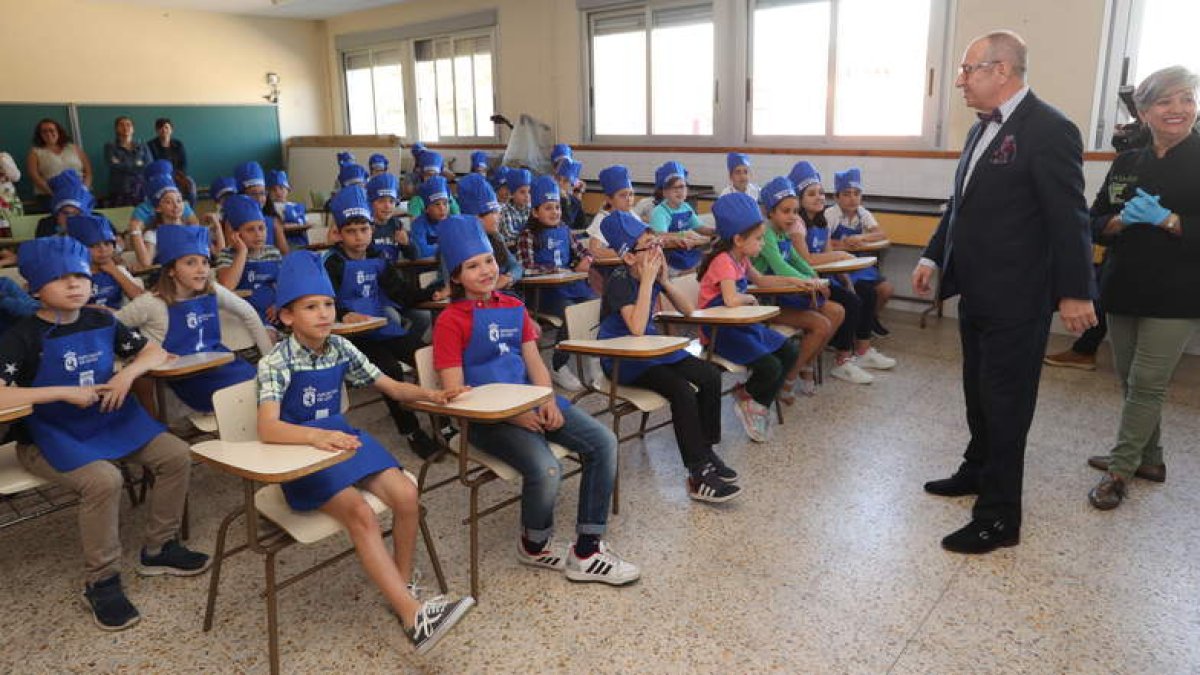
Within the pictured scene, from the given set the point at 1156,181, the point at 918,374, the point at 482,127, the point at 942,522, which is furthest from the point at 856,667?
the point at 482,127

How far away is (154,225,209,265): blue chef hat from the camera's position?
294 cm

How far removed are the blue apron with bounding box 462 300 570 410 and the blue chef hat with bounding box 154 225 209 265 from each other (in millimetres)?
1245

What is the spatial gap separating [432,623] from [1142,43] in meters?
5.84

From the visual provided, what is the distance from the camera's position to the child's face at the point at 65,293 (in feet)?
7.76

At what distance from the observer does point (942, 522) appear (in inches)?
112

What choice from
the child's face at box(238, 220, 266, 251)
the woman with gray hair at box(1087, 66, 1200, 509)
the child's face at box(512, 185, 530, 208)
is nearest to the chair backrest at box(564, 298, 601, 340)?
the woman with gray hair at box(1087, 66, 1200, 509)

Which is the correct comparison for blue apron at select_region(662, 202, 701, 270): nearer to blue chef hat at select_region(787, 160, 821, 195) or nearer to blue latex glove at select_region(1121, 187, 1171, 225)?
blue chef hat at select_region(787, 160, 821, 195)

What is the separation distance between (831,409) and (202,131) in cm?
917

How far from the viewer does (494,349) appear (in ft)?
8.51

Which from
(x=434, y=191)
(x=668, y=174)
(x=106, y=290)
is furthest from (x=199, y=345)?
(x=668, y=174)

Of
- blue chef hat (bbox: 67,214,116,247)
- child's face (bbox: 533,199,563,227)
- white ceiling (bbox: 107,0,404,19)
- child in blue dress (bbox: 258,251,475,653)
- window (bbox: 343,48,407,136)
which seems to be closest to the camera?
child in blue dress (bbox: 258,251,475,653)

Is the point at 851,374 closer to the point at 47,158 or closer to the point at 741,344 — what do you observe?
the point at 741,344

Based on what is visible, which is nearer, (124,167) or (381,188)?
(381,188)

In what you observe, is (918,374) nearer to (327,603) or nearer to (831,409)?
(831,409)
